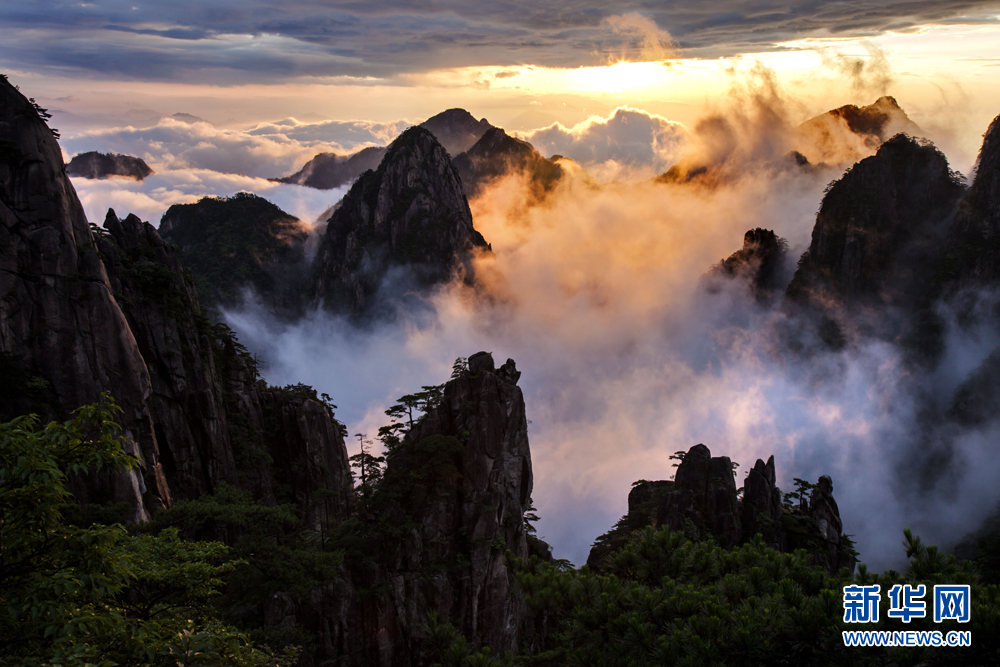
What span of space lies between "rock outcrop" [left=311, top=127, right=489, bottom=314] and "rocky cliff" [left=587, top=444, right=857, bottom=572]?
138 metres

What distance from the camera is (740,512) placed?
58.5 m

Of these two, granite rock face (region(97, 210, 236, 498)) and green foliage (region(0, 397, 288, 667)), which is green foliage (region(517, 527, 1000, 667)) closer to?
green foliage (region(0, 397, 288, 667))

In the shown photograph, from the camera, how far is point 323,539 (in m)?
43.8

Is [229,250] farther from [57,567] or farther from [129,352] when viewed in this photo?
[57,567]

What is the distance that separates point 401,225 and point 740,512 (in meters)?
145

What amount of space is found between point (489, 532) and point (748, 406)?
163m

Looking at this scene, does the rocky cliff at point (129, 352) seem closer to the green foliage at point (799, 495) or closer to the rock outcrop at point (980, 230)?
the green foliage at point (799, 495)

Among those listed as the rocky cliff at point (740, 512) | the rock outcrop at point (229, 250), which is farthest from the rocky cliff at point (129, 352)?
the rock outcrop at point (229, 250)

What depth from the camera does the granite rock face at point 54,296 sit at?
125 ft

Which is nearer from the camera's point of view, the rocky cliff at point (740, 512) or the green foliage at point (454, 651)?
the green foliage at point (454, 651)

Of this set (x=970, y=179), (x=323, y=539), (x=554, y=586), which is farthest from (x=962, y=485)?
(x=554, y=586)

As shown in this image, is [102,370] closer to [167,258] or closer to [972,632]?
[167,258]

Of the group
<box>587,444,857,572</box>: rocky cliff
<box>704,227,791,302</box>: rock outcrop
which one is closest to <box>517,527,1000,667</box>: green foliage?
<box>587,444,857,572</box>: rocky cliff

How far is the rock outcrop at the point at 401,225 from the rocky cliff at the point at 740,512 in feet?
454
